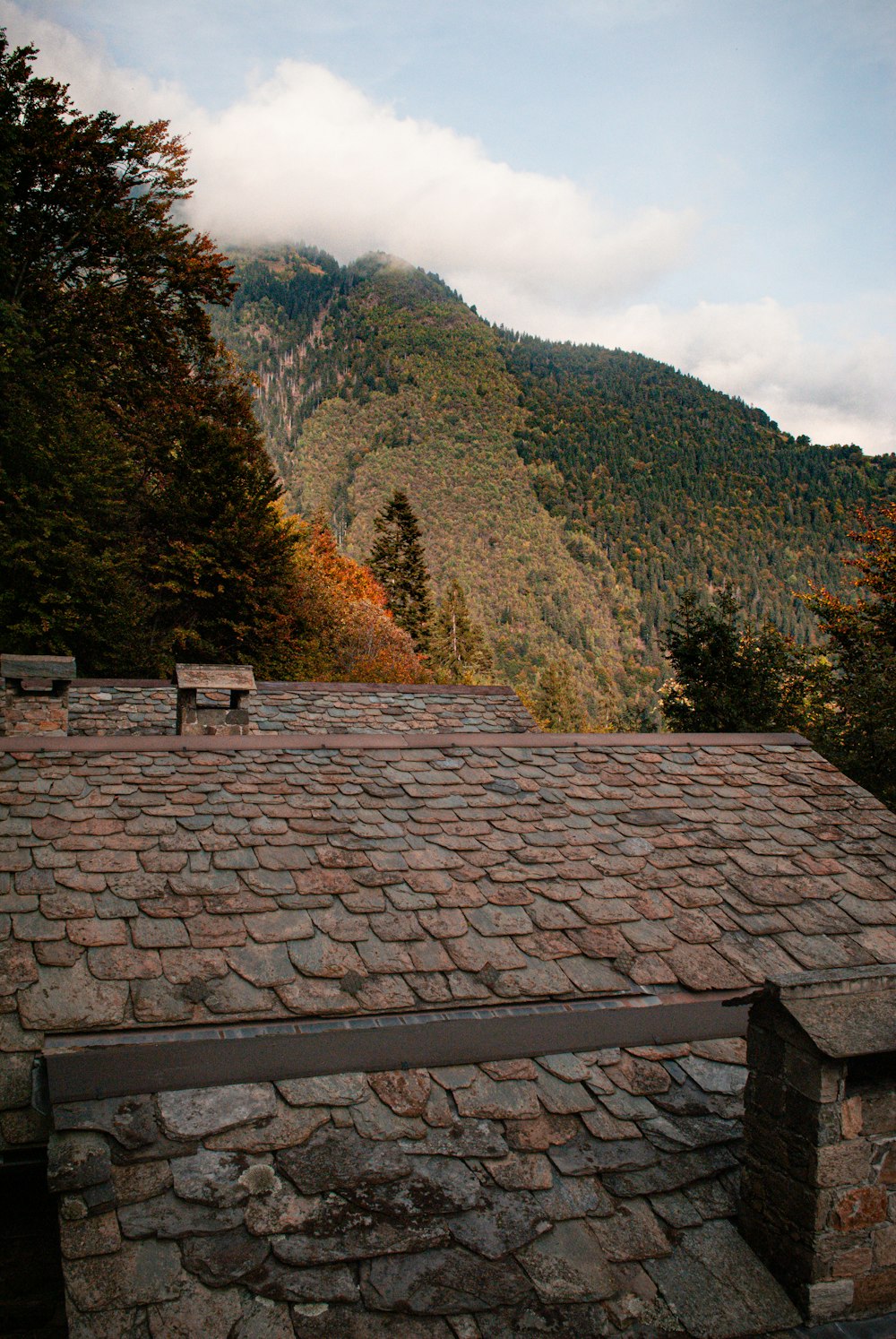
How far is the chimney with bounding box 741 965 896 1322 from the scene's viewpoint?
7.25 ft

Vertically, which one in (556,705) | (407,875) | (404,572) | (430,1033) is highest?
(404,572)

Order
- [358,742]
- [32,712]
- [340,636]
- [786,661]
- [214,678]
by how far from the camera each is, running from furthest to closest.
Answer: [340,636] < [786,661] < [32,712] < [214,678] < [358,742]

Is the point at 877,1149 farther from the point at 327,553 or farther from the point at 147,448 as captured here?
the point at 327,553

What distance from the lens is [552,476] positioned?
116 metres

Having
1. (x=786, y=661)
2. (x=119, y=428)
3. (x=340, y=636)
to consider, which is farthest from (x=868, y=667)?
(x=340, y=636)

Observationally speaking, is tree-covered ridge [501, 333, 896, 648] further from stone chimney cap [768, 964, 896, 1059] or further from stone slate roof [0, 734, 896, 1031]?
stone chimney cap [768, 964, 896, 1059]

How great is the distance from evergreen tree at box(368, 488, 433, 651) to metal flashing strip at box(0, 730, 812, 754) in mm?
44790

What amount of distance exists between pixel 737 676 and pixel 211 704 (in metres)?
15.6

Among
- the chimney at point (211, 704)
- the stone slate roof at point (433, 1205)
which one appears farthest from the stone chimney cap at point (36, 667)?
the stone slate roof at point (433, 1205)

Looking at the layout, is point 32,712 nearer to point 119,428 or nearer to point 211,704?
point 211,704

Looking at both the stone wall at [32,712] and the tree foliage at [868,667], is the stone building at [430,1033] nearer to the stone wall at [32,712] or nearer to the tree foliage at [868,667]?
the stone wall at [32,712]

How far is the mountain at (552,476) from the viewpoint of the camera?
90.8m

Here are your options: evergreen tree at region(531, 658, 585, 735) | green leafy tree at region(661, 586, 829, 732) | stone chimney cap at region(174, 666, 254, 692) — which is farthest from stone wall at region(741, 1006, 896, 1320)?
evergreen tree at region(531, 658, 585, 735)

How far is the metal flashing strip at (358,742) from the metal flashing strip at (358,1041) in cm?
228
